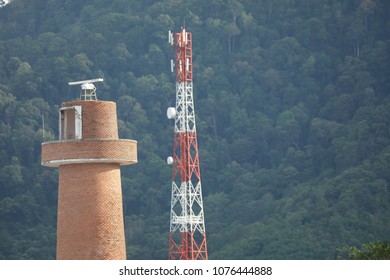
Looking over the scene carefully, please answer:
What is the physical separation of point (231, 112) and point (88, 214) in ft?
331

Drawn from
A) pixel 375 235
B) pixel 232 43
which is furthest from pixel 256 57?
pixel 375 235

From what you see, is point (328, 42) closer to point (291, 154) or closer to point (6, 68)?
point (291, 154)

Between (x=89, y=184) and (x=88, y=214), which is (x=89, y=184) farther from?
(x=88, y=214)

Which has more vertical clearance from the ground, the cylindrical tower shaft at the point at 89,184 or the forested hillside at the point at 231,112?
the forested hillside at the point at 231,112

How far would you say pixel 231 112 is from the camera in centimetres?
14612

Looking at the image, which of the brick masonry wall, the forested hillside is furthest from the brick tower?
the forested hillside

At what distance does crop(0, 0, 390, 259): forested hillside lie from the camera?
123 meters

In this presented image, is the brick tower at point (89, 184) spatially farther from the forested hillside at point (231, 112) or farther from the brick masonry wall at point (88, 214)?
the forested hillside at point (231, 112)

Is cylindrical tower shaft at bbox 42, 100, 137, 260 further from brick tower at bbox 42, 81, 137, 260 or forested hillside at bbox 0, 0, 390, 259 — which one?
forested hillside at bbox 0, 0, 390, 259

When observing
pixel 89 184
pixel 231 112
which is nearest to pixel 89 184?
pixel 89 184

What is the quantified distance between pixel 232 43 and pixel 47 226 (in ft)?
Answer: 120

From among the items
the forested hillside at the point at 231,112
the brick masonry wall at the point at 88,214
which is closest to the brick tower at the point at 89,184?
the brick masonry wall at the point at 88,214

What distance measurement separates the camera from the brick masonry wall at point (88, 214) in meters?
45.5

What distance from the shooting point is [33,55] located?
151750 millimetres
